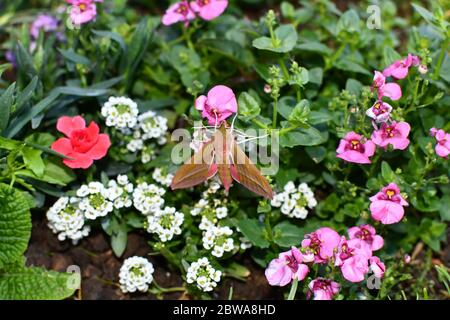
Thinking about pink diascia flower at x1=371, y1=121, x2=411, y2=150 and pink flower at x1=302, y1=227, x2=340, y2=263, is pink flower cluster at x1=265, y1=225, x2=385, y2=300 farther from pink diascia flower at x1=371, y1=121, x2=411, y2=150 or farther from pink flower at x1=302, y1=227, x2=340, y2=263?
pink diascia flower at x1=371, y1=121, x2=411, y2=150

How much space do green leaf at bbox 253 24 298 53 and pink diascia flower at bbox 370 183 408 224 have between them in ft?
1.97

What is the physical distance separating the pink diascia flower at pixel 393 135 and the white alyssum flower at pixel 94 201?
886 mm

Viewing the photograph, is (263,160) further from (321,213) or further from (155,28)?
(155,28)

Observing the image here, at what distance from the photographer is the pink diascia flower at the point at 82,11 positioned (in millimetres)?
2580

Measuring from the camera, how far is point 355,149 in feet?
7.47

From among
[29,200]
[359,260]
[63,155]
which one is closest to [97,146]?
[63,155]

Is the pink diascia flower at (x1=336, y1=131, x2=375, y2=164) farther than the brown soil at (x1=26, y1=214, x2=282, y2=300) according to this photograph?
No

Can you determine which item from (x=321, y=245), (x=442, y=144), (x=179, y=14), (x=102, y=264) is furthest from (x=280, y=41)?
(x=102, y=264)

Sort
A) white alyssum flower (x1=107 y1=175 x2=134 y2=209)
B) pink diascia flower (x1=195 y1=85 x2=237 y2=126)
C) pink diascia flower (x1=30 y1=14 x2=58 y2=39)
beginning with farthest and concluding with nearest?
pink diascia flower (x1=30 y1=14 x2=58 y2=39) → white alyssum flower (x1=107 y1=175 x2=134 y2=209) → pink diascia flower (x1=195 y1=85 x2=237 y2=126)

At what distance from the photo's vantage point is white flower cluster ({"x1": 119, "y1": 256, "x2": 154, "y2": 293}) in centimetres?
235

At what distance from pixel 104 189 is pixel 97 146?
0.50 ft

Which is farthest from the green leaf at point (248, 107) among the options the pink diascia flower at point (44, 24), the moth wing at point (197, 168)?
the pink diascia flower at point (44, 24)

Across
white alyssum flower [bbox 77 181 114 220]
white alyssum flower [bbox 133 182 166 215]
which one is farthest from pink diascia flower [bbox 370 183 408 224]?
white alyssum flower [bbox 77 181 114 220]

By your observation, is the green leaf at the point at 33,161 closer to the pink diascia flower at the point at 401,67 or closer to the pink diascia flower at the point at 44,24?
the pink diascia flower at the point at 44,24
